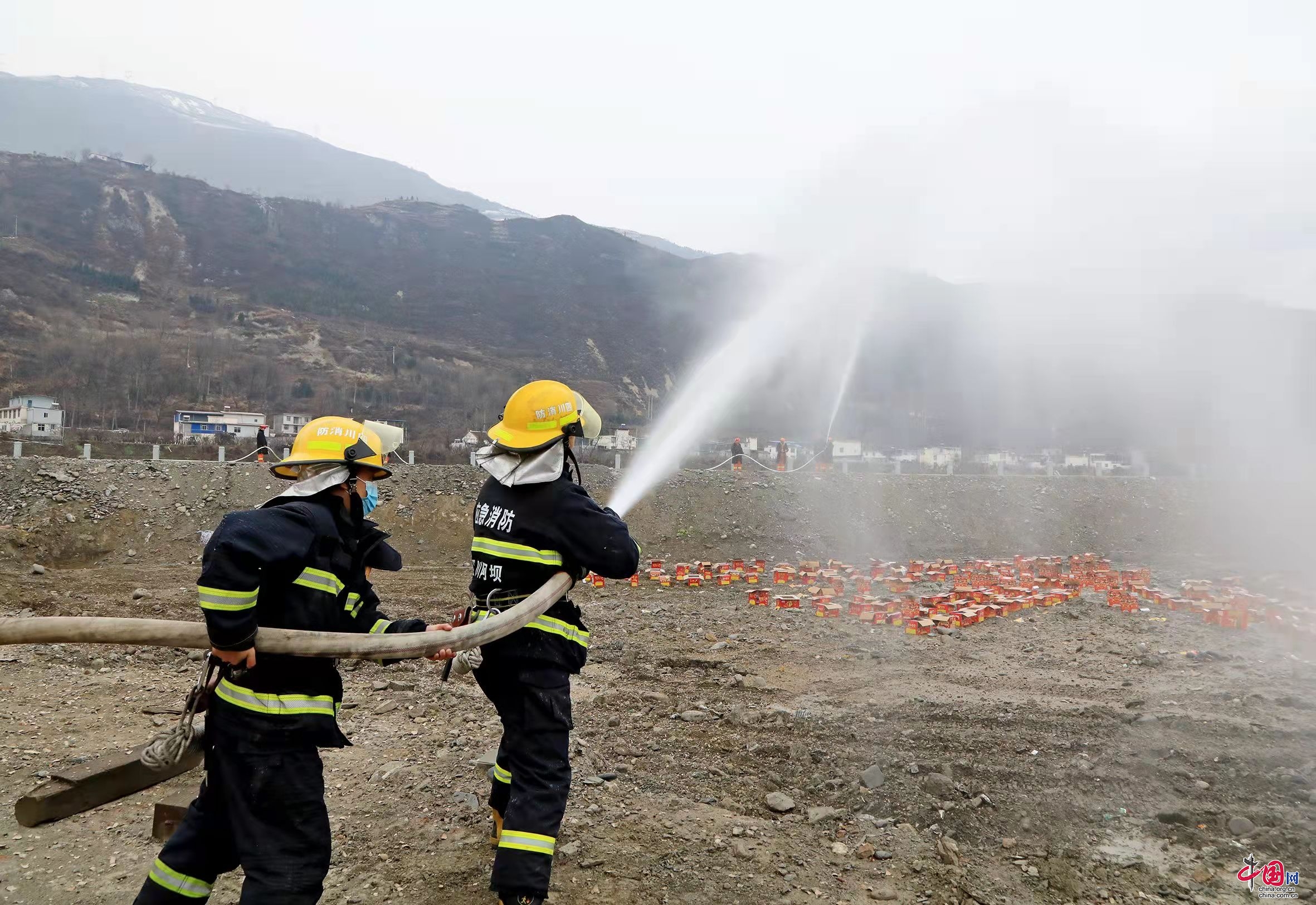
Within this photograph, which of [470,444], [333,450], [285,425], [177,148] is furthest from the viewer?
[177,148]

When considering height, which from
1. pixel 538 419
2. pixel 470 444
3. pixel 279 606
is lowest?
pixel 470 444

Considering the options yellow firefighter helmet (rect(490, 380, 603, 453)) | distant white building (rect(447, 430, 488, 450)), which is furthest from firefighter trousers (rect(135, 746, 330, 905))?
distant white building (rect(447, 430, 488, 450))

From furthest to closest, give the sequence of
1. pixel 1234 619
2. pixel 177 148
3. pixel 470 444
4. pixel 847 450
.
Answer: pixel 177 148 → pixel 847 450 → pixel 470 444 → pixel 1234 619

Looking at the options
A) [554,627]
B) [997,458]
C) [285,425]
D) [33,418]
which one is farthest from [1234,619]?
[33,418]

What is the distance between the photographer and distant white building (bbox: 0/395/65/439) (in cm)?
2875

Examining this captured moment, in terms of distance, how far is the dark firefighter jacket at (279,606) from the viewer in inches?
102

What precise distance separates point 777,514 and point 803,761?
15961mm

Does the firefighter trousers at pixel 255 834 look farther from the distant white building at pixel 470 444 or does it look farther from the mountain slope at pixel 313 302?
the mountain slope at pixel 313 302

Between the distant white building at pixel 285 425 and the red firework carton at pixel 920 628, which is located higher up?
the red firework carton at pixel 920 628

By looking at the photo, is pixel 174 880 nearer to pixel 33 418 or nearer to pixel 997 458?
pixel 33 418

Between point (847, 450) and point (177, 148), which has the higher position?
point (177, 148)

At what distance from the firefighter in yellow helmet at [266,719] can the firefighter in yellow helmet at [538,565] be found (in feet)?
2.22

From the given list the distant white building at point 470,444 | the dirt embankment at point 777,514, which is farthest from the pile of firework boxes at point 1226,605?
the distant white building at point 470,444

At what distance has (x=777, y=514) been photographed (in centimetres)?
2075
